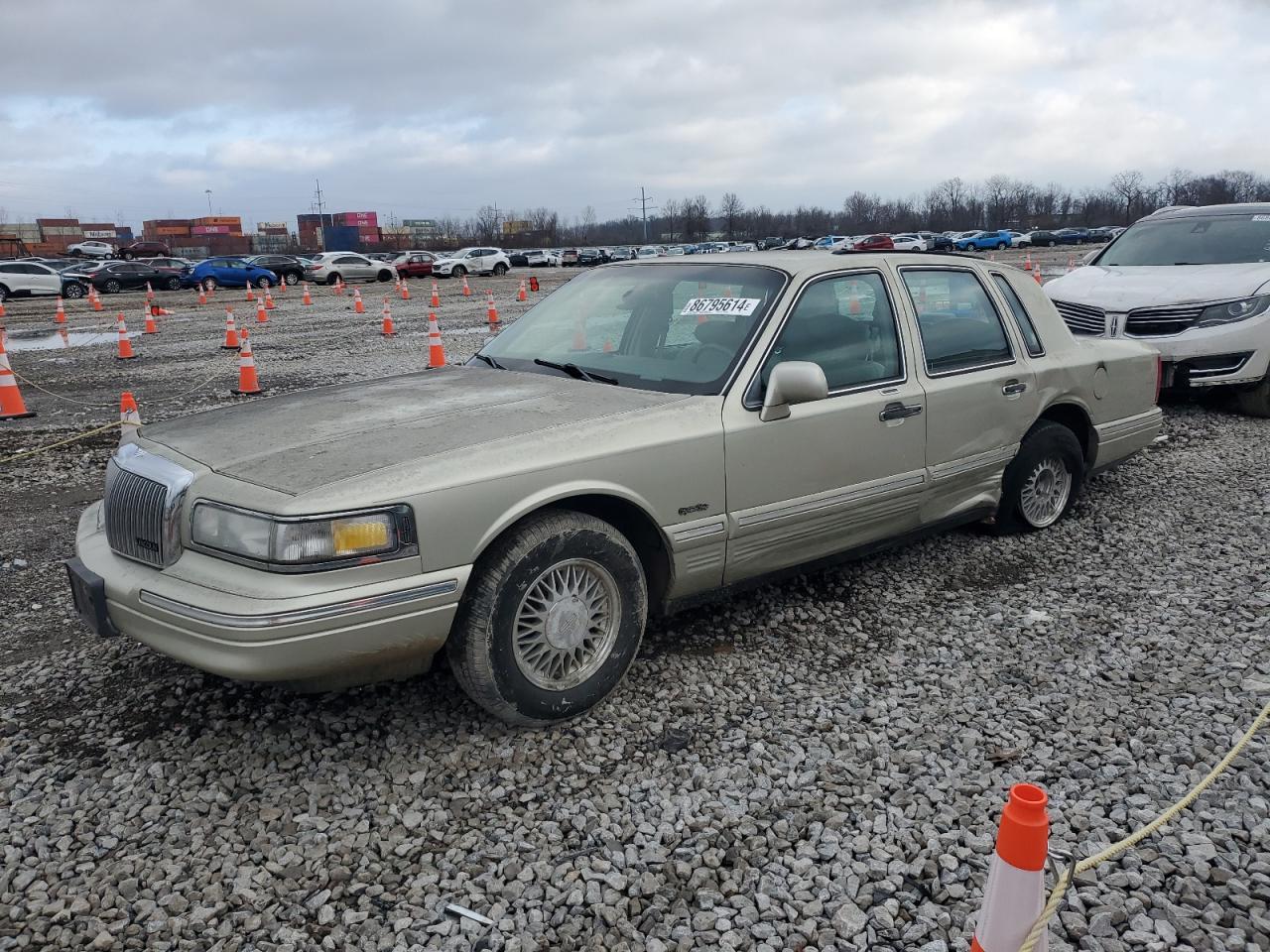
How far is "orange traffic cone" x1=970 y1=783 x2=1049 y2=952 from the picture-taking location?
1.78 m

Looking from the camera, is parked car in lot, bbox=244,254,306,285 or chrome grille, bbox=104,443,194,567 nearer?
chrome grille, bbox=104,443,194,567

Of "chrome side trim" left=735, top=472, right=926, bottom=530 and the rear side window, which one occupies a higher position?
the rear side window

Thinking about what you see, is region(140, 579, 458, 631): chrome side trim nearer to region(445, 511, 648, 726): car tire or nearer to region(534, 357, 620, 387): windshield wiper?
region(445, 511, 648, 726): car tire

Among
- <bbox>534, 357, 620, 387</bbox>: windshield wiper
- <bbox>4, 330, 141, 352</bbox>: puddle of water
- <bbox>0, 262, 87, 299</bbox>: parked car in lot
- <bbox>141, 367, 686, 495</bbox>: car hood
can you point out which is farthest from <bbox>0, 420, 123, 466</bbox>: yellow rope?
<bbox>0, 262, 87, 299</bbox>: parked car in lot

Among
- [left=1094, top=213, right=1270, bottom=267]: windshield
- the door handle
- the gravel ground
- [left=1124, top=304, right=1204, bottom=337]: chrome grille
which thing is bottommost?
the gravel ground

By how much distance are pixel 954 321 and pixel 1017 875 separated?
349 centimetres

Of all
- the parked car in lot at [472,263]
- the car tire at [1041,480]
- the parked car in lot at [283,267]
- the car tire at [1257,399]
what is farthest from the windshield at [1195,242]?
the parked car in lot at [472,263]

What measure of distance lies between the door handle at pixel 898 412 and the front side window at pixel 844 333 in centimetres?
13

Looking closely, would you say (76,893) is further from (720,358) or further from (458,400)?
(720,358)

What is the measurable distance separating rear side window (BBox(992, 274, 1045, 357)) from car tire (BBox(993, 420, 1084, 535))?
1.37 feet

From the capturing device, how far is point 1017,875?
1.81 meters

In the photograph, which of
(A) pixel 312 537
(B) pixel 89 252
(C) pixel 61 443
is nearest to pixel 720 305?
(A) pixel 312 537

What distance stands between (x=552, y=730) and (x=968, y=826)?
1.42 metres

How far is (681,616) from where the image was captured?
448cm
